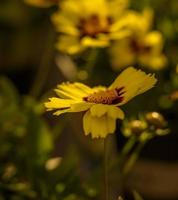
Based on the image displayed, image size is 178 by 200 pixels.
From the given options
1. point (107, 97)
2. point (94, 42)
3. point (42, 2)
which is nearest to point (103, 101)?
point (107, 97)

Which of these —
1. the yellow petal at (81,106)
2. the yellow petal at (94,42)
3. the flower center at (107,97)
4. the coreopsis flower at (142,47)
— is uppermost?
the coreopsis flower at (142,47)

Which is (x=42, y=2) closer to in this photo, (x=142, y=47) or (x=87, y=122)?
(x=142, y=47)

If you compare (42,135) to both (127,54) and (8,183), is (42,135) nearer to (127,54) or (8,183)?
(8,183)

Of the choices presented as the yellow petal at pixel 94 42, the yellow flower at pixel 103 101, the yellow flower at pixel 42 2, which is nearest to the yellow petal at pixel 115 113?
the yellow flower at pixel 103 101

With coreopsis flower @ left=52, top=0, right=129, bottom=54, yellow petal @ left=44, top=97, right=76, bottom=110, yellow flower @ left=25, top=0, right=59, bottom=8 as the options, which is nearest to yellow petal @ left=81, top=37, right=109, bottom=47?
coreopsis flower @ left=52, top=0, right=129, bottom=54

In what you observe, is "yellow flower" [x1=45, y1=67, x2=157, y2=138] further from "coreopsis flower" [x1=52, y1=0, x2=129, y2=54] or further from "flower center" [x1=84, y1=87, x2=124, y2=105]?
"coreopsis flower" [x1=52, y1=0, x2=129, y2=54]

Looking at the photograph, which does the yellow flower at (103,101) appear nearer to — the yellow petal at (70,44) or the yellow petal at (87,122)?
the yellow petal at (87,122)
